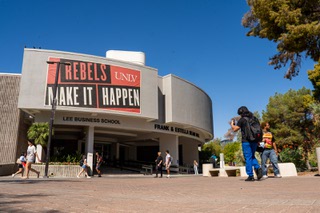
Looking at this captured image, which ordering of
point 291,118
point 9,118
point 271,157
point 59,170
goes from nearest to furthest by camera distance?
point 271,157 → point 59,170 → point 9,118 → point 291,118

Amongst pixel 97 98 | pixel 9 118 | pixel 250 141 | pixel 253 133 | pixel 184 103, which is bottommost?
pixel 250 141

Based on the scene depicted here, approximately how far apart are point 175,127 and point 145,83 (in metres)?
5.94

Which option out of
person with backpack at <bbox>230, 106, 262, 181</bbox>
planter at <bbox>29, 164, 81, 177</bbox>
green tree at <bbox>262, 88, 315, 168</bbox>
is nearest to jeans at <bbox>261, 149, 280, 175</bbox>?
person with backpack at <bbox>230, 106, 262, 181</bbox>

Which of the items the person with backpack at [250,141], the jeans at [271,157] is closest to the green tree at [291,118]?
the jeans at [271,157]

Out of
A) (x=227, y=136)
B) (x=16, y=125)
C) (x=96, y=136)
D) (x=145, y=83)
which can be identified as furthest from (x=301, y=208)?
(x=227, y=136)

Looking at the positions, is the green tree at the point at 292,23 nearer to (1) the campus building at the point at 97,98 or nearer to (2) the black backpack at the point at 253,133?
(2) the black backpack at the point at 253,133

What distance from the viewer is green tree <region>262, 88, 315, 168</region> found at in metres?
29.9

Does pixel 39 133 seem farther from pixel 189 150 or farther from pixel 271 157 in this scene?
pixel 189 150

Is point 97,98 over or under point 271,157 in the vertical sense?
over

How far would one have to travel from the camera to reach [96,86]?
21.6 m

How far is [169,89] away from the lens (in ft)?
83.3

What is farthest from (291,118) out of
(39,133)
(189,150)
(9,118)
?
(9,118)

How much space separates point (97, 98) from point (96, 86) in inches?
38.4

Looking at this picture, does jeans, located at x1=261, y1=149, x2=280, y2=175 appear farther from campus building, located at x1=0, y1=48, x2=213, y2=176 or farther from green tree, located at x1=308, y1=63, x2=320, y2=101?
green tree, located at x1=308, y1=63, x2=320, y2=101
